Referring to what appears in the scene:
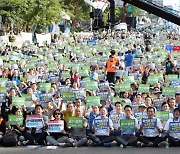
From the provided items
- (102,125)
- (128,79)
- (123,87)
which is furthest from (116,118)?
(128,79)

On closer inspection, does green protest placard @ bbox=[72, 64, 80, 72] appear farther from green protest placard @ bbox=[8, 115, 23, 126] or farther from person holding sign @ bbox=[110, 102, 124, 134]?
person holding sign @ bbox=[110, 102, 124, 134]

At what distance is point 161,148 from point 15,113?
162 inches

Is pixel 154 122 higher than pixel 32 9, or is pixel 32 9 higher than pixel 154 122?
pixel 32 9

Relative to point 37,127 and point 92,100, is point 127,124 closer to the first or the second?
point 92,100

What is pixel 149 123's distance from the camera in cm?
1537

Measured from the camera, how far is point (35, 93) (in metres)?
19.1

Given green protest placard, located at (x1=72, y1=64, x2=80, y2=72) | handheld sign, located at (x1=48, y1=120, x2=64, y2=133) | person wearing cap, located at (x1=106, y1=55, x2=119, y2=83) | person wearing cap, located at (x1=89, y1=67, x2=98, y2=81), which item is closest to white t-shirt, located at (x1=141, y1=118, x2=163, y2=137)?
handheld sign, located at (x1=48, y1=120, x2=64, y2=133)

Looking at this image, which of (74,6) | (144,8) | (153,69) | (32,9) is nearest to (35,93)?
(153,69)

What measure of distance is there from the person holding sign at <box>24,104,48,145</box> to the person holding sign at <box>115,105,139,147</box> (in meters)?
2.00

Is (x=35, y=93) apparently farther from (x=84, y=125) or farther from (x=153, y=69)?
(x=153, y=69)

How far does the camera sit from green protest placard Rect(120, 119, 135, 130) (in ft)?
50.6

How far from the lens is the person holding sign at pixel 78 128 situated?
15.7 metres

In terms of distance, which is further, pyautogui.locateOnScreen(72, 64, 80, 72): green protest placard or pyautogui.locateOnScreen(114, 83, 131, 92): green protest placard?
pyautogui.locateOnScreen(72, 64, 80, 72): green protest placard

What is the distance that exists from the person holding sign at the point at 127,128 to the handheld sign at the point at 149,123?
252 mm
